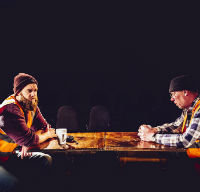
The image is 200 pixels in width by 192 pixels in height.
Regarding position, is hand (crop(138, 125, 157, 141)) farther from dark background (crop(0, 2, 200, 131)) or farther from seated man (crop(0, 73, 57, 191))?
dark background (crop(0, 2, 200, 131))

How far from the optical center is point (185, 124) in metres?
2.28

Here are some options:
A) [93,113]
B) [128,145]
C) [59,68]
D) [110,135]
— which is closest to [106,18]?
[59,68]

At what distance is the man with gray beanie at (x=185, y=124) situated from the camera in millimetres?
1891

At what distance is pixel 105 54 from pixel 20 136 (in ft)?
9.13

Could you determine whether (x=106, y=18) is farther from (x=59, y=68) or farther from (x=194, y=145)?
(x=194, y=145)

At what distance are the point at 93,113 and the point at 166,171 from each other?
5.03 feet

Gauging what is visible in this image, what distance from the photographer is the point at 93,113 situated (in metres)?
3.36

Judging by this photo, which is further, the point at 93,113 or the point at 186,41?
the point at 186,41

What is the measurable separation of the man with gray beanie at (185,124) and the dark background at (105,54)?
1.86 m

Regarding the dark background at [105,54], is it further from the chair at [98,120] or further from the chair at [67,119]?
the chair at [67,119]

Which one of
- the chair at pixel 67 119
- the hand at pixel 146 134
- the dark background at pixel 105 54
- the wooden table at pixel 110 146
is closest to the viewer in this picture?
the wooden table at pixel 110 146

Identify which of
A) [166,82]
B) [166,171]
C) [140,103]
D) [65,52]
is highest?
[65,52]

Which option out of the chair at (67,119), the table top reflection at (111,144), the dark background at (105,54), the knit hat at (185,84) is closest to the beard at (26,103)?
the table top reflection at (111,144)

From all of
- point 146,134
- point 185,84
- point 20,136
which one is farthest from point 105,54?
point 20,136
